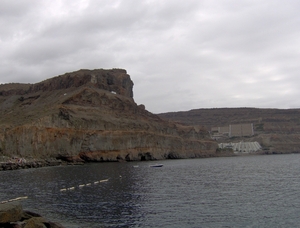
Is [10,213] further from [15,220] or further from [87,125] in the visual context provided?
[87,125]

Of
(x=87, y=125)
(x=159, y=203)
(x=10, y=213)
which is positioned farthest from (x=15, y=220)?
(x=87, y=125)

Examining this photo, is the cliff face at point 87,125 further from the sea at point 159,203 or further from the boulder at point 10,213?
the boulder at point 10,213

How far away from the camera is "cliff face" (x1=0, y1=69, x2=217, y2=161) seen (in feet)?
Answer: 273

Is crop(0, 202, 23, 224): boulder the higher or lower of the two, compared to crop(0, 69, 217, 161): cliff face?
lower

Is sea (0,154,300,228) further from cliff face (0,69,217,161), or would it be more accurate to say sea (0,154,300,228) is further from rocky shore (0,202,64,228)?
cliff face (0,69,217,161)

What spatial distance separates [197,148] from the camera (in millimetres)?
147875

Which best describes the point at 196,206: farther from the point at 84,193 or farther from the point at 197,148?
the point at 197,148

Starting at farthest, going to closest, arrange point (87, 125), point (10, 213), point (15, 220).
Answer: point (87, 125)
point (15, 220)
point (10, 213)

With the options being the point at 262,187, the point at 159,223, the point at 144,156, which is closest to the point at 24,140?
the point at 144,156

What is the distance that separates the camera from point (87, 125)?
9438 centimetres

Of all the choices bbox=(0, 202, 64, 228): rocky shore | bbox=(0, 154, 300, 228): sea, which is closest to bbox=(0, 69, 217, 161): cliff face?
bbox=(0, 154, 300, 228): sea

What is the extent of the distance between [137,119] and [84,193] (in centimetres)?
7812

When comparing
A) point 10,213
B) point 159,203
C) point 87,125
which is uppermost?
point 87,125

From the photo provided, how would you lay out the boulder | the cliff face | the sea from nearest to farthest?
the boulder → the sea → the cliff face
